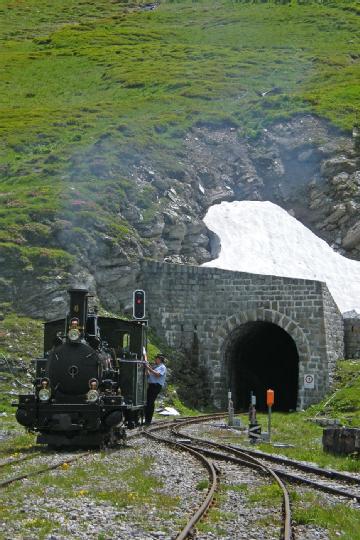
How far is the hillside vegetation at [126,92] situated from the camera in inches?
1430

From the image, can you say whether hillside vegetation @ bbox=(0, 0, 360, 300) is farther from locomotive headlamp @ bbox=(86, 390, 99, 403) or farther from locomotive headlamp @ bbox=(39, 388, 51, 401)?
locomotive headlamp @ bbox=(86, 390, 99, 403)

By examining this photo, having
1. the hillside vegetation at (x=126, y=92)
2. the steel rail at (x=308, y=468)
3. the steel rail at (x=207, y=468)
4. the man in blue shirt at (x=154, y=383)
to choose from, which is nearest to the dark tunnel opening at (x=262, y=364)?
the hillside vegetation at (x=126, y=92)

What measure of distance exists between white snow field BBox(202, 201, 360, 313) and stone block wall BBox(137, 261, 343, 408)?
446cm

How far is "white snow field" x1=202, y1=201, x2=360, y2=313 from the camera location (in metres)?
39.6

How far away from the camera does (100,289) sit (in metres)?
33.1

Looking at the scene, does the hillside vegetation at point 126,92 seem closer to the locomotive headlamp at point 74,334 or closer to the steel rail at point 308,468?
the locomotive headlamp at point 74,334

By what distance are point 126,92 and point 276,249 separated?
3176 cm

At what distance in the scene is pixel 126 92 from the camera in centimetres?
6962

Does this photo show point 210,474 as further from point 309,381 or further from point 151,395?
point 309,381

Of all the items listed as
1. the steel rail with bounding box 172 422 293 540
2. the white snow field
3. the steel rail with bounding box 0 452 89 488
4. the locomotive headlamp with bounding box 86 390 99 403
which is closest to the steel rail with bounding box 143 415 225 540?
the steel rail with bounding box 172 422 293 540

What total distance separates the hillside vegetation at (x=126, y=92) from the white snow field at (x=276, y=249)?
14.5 ft

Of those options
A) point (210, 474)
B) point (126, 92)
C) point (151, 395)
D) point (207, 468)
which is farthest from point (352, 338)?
point (126, 92)

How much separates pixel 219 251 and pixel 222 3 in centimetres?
8483

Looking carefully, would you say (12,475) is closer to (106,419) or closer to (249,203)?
(106,419)
